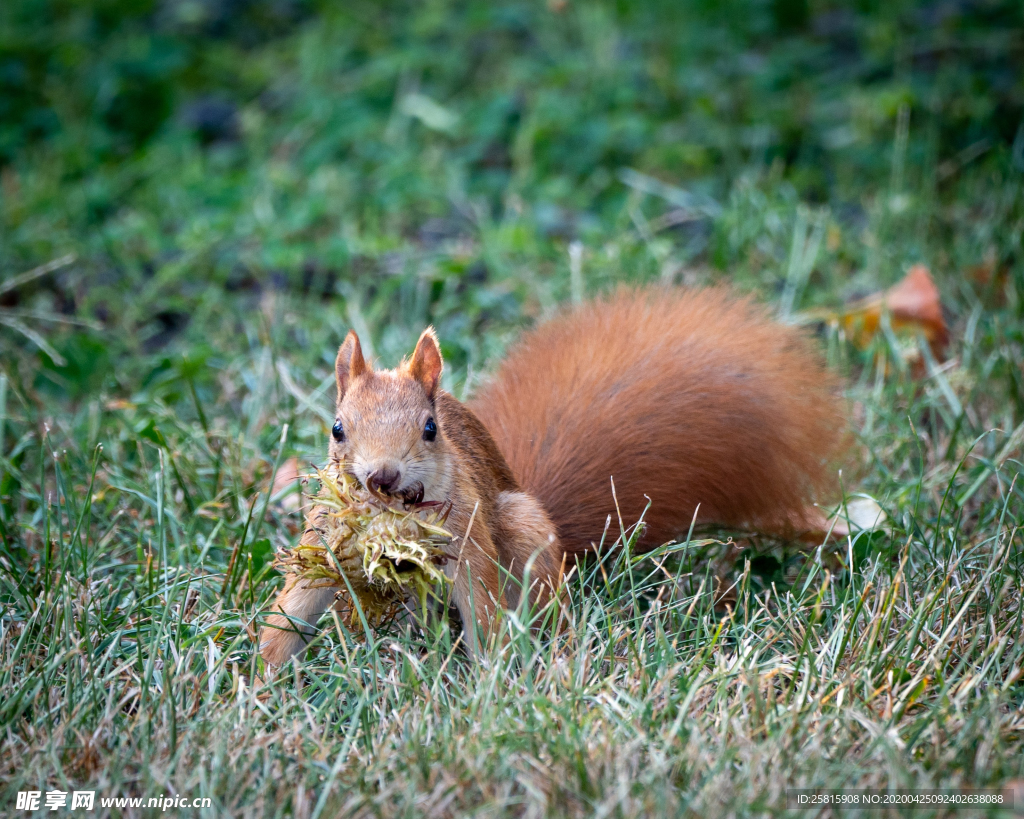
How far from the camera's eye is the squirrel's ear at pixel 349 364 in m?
1.98

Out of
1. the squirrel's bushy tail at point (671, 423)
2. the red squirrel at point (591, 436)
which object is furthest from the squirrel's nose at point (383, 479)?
the squirrel's bushy tail at point (671, 423)

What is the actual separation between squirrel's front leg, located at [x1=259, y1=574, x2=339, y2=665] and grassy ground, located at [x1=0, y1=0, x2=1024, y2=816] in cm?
5

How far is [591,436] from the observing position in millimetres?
2203

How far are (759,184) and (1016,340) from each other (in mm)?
1430

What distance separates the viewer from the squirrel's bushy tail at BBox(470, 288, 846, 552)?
2.18 metres

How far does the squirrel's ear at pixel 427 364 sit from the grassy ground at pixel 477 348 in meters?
0.45

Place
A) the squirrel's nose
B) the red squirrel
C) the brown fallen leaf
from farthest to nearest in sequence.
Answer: the brown fallen leaf < the red squirrel < the squirrel's nose

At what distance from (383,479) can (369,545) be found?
13 centimetres

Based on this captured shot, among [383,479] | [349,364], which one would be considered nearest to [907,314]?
[349,364]

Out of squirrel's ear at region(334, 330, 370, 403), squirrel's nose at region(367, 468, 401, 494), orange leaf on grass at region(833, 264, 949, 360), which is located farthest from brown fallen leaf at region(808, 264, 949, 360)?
squirrel's nose at region(367, 468, 401, 494)

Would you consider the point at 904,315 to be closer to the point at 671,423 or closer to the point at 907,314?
the point at 907,314

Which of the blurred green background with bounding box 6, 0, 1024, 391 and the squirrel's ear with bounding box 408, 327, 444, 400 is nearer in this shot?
the squirrel's ear with bounding box 408, 327, 444, 400

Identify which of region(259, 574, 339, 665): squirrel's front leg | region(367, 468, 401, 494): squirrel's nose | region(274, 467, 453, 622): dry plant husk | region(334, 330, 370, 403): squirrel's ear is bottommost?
region(259, 574, 339, 665): squirrel's front leg

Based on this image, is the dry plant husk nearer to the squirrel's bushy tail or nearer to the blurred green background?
the squirrel's bushy tail
